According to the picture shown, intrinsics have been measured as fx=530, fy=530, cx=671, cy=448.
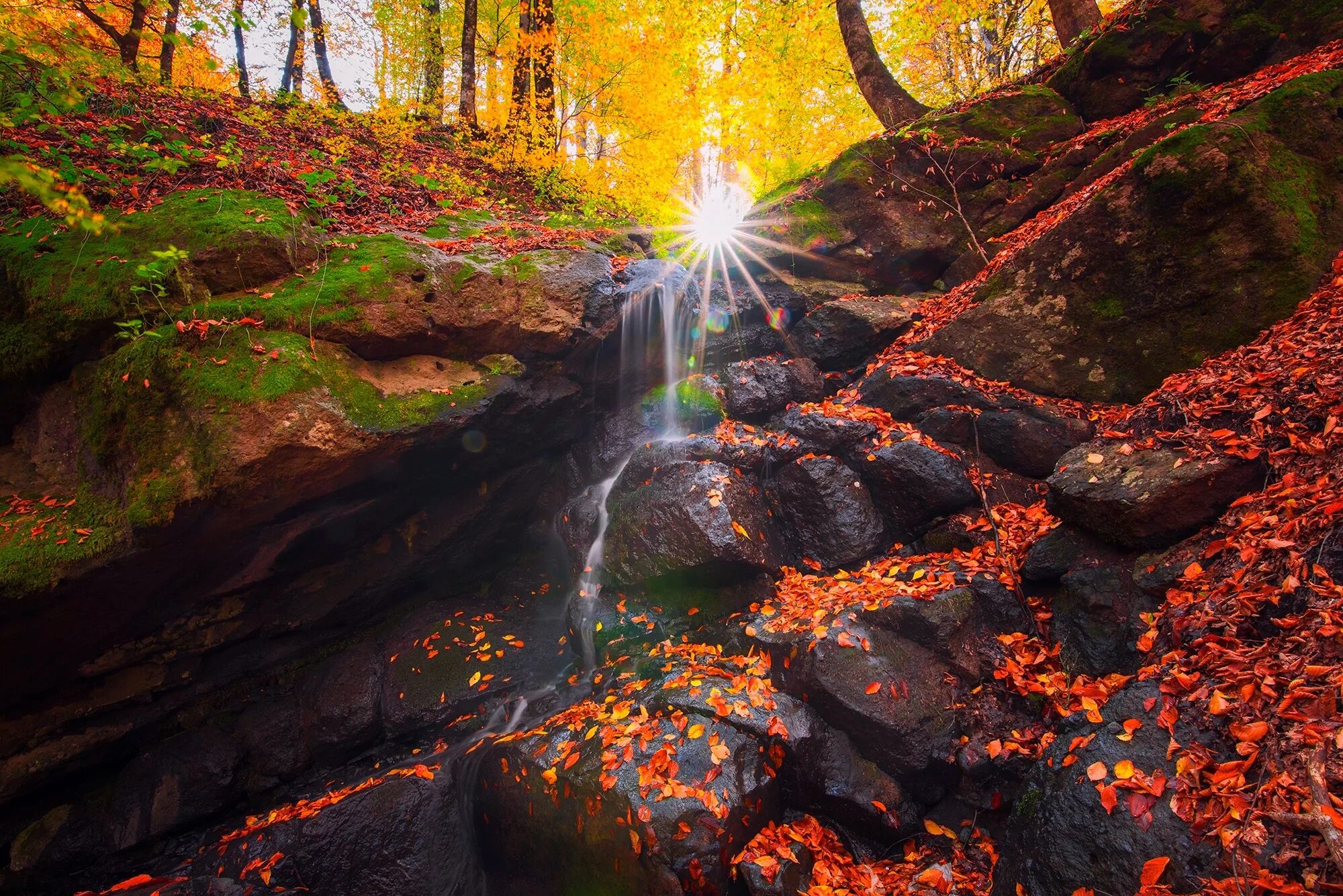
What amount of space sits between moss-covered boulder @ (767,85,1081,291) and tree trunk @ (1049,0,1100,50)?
1335 mm

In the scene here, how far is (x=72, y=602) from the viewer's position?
17.5 feet

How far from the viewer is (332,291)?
6.13m

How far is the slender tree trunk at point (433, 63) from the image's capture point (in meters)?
14.8

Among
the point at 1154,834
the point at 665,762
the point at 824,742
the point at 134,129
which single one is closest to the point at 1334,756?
the point at 1154,834

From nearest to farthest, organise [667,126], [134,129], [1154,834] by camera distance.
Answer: [1154,834]
[134,129]
[667,126]

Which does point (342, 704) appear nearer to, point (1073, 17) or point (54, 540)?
point (54, 540)

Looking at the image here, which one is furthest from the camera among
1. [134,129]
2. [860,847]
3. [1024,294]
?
[134,129]

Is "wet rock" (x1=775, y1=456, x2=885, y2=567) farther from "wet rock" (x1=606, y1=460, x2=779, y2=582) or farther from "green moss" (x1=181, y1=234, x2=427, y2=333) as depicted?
"green moss" (x1=181, y1=234, x2=427, y2=333)

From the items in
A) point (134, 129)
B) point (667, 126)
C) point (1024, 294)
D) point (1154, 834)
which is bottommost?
point (1154, 834)

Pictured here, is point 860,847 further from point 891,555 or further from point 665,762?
point 891,555

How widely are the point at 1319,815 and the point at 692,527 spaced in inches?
199

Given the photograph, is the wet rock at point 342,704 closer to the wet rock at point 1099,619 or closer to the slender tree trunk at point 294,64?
the wet rock at point 1099,619

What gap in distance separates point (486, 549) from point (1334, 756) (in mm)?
8802

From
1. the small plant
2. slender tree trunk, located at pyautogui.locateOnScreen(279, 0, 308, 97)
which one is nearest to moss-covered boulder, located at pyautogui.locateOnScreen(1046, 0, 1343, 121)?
the small plant
